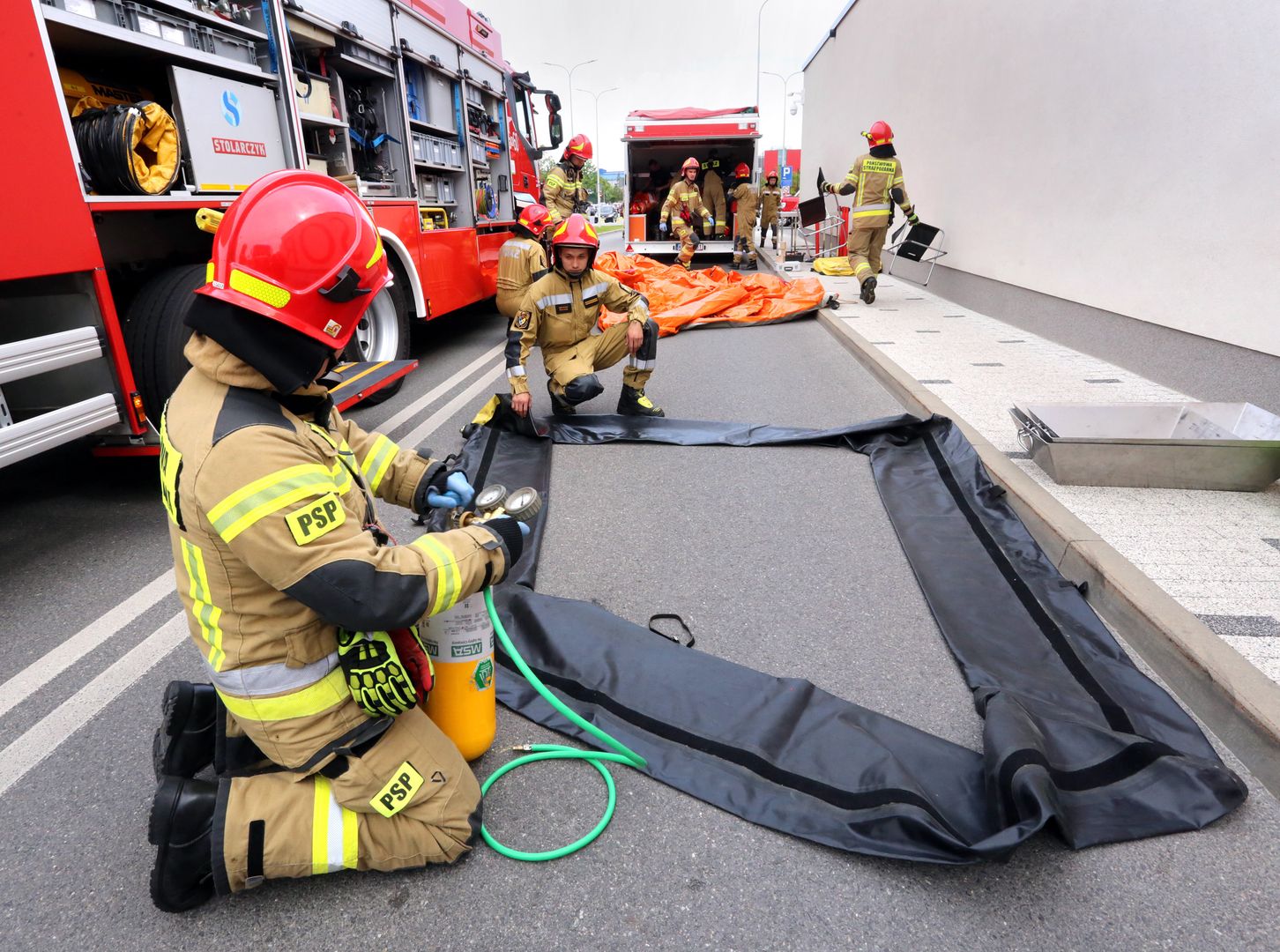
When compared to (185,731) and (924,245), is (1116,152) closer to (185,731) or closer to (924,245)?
(924,245)

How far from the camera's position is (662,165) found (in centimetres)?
1738

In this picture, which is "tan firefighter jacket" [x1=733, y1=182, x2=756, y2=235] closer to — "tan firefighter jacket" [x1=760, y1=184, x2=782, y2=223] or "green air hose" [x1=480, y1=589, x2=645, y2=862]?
"tan firefighter jacket" [x1=760, y1=184, x2=782, y2=223]

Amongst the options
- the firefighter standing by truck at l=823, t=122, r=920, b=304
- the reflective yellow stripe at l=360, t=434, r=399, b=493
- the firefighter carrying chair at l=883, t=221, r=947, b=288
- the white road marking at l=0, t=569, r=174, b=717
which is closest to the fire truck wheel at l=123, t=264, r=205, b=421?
the white road marking at l=0, t=569, r=174, b=717

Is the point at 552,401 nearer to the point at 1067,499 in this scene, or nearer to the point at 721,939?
the point at 1067,499

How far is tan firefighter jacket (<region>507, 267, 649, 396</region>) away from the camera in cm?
519

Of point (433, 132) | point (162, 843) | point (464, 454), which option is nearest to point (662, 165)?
point (433, 132)

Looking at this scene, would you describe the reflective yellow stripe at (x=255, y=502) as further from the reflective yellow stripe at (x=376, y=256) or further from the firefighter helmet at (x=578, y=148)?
the firefighter helmet at (x=578, y=148)

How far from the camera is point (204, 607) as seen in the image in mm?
1732

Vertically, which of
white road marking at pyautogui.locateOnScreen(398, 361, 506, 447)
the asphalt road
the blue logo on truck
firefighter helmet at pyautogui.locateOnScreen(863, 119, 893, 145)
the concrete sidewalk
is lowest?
the asphalt road

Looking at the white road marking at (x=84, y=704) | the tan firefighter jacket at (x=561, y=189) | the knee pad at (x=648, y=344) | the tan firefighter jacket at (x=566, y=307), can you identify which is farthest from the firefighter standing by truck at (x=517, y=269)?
the white road marking at (x=84, y=704)

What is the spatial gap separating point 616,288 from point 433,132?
133 inches

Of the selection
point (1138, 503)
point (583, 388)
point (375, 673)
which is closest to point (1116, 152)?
point (1138, 503)

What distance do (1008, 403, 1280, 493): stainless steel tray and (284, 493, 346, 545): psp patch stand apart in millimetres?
3525

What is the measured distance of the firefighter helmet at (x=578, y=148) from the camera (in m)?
10.2
